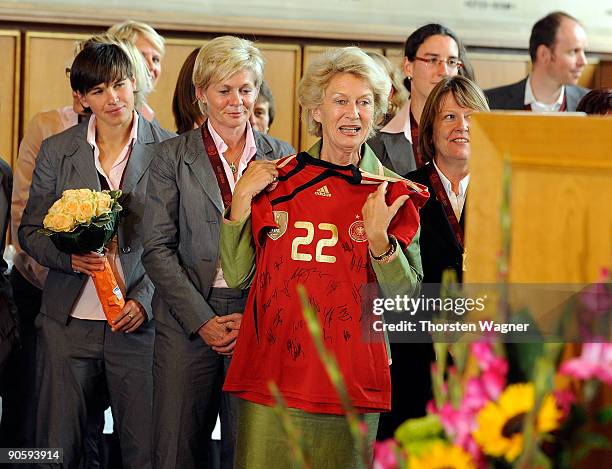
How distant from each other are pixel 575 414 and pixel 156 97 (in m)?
5.00

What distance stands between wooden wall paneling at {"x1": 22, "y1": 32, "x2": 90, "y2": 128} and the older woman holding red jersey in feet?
10.8

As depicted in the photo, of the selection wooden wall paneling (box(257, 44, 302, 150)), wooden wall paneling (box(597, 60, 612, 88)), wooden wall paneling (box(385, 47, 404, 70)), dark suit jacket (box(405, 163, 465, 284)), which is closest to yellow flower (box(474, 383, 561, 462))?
dark suit jacket (box(405, 163, 465, 284))

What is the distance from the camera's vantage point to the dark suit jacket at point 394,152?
12.5 feet

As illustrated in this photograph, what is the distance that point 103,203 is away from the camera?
3396 mm

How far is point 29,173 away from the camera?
13.5 ft

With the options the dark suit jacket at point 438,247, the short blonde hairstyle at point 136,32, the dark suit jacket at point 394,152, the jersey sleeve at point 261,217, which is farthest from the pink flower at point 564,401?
the short blonde hairstyle at point 136,32

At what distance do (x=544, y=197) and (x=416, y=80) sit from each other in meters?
2.83

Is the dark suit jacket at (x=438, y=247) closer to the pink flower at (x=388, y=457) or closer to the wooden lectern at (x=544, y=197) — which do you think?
the wooden lectern at (x=544, y=197)

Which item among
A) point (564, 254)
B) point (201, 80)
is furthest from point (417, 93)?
point (564, 254)

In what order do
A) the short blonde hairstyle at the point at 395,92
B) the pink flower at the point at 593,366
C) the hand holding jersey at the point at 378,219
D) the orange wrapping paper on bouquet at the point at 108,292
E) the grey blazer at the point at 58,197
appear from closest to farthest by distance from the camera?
the pink flower at the point at 593,366, the hand holding jersey at the point at 378,219, the orange wrapping paper on bouquet at the point at 108,292, the grey blazer at the point at 58,197, the short blonde hairstyle at the point at 395,92

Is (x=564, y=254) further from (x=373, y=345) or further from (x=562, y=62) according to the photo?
(x=562, y=62)

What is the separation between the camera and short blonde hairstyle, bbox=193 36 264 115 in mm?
3336

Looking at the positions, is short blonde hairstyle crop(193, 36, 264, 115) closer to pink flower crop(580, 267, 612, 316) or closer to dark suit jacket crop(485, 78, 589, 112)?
dark suit jacket crop(485, 78, 589, 112)

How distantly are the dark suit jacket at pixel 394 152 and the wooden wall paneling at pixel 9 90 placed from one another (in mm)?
2551
